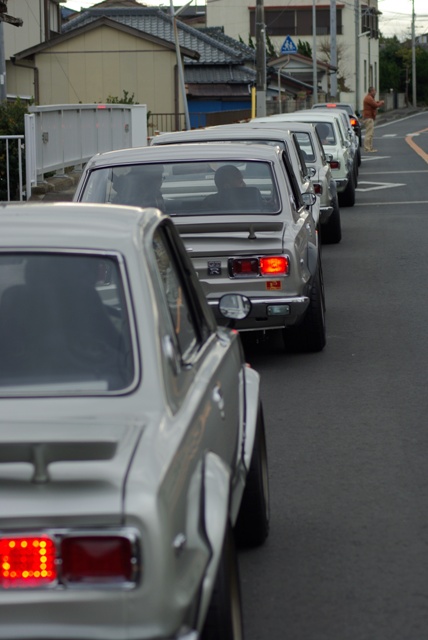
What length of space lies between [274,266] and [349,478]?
264 cm

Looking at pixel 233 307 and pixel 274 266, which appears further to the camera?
pixel 274 266

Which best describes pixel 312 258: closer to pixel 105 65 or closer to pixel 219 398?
pixel 219 398

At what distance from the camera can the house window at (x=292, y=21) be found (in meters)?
86.9

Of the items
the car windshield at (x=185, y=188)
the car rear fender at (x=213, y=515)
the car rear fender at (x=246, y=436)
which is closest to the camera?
the car rear fender at (x=213, y=515)

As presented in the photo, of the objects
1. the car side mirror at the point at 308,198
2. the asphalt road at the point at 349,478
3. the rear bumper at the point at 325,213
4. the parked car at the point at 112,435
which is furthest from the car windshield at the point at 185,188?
the rear bumper at the point at 325,213

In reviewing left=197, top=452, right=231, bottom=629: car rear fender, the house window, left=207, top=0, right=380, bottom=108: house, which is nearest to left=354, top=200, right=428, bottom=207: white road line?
left=197, top=452, right=231, bottom=629: car rear fender

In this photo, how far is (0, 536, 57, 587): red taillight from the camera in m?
2.90

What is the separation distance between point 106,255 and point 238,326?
5088mm

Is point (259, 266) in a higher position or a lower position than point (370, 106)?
lower

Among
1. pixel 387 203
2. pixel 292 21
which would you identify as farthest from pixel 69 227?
pixel 292 21

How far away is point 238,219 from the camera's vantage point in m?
8.75

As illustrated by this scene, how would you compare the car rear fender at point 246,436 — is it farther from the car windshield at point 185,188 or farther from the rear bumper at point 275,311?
the car windshield at point 185,188

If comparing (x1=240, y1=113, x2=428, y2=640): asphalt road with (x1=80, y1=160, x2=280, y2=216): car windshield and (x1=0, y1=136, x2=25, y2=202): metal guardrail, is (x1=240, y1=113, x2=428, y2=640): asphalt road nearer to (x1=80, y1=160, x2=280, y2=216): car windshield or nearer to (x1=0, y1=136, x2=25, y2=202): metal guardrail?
(x1=80, y1=160, x2=280, y2=216): car windshield

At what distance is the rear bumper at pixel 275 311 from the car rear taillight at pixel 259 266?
18cm
